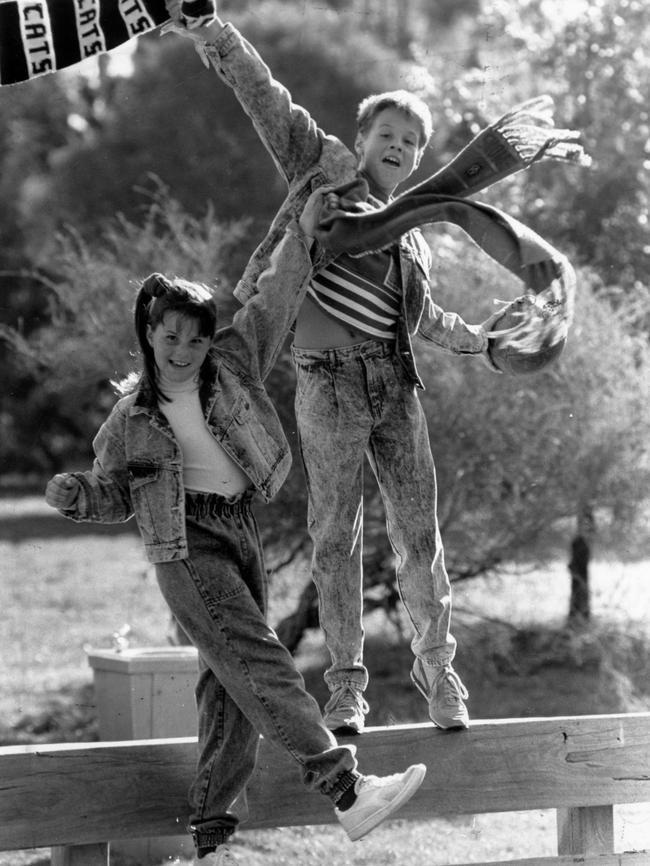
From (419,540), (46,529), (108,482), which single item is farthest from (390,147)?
(46,529)

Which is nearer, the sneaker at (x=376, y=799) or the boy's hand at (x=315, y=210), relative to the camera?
the sneaker at (x=376, y=799)

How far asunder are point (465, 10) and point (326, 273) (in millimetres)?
12485

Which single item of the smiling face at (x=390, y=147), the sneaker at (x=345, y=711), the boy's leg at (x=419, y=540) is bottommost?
the sneaker at (x=345, y=711)

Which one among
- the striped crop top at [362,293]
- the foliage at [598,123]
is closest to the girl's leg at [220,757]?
the striped crop top at [362,293]

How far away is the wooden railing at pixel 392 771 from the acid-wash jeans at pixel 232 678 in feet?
0.79

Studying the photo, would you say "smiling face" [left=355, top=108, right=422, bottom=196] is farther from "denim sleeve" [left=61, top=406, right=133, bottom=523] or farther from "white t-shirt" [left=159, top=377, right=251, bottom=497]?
"denim sleeve" [left=61, top=406, right=133, bottom=523]

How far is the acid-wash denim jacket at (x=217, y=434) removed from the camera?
318 cm

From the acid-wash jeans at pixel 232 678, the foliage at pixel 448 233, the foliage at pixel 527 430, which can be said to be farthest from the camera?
the foliage at pixel 448 233

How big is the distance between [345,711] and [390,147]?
151 centimetres

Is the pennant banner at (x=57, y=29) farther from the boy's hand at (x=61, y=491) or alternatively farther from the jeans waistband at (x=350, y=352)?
the boy's hand at (x=61, y=491)

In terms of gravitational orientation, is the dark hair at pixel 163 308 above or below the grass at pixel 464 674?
above

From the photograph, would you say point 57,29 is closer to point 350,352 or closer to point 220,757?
point 350,352

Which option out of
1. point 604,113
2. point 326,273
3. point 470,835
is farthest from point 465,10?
point 326,273

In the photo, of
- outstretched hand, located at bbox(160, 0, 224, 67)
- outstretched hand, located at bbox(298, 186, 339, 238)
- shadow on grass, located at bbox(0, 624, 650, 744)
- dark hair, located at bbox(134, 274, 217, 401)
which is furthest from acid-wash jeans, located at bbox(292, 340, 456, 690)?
shadow on grass, located at bbox(0, 624, 650, 744)
